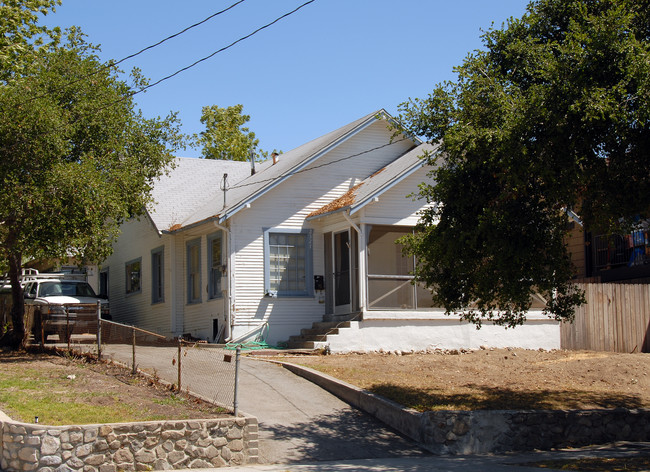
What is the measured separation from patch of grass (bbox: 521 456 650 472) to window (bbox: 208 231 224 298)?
11290 mm

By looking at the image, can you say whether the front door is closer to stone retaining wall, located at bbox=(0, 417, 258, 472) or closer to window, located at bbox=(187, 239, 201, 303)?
window, located at bbox=(187, 239, 201, 303)

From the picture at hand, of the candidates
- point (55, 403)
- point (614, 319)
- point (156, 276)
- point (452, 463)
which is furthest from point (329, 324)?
point (452, 463)

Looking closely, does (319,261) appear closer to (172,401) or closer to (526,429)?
(172,401)

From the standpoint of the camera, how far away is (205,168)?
85.4ft

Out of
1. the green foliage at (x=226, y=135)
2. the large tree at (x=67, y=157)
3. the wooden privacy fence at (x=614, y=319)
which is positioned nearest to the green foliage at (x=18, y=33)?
the large tree at (x=67, y=157)

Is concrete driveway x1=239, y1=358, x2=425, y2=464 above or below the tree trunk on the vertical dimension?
below

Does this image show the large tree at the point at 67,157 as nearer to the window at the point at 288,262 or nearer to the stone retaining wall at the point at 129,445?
the window at the point at 288,262

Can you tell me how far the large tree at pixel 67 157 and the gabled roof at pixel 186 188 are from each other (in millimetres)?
2883

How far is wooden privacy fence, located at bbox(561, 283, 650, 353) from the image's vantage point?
770 inches

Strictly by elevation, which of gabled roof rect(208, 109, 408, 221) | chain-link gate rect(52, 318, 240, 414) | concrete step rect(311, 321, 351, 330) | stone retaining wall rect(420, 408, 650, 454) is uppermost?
gabled roof rect(208, 109, 408, 221)

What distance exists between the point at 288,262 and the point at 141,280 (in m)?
6.07

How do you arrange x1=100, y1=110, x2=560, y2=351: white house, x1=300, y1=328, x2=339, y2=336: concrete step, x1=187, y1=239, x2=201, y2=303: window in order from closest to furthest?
1. x1=300, y1=328, x2=339, y2=336: concrete step
2. x1=100, y1=110, x2=560, y2=351: white house
3. x1=187, y1=239, x2=201, y2=303: window

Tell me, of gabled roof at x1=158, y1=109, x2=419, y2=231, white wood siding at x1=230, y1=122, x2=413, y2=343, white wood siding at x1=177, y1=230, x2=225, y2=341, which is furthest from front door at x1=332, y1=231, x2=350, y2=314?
white wood siding at x1=177, y1=230, x2=225, y2=341

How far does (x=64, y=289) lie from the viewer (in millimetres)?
22828
